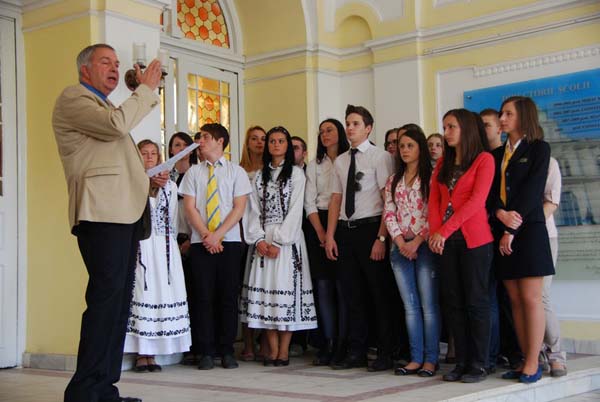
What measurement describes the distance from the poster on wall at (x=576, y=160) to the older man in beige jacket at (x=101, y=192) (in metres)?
3.61

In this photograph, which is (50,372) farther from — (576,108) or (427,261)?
(576,108)

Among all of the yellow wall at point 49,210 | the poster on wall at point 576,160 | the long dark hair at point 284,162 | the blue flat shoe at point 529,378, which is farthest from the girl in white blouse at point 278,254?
the poster on wall at point 576,160

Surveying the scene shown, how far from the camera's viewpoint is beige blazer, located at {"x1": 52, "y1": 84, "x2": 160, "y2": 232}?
2.88 metres

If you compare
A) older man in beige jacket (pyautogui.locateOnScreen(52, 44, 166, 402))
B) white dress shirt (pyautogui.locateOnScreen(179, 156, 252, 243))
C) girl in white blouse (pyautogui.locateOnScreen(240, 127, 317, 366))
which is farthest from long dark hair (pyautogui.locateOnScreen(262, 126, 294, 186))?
older man in beige jacket (pyautogui.locateOnScreen(52, 44, 166, 402))

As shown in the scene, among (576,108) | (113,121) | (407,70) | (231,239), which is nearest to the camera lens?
(113,121)

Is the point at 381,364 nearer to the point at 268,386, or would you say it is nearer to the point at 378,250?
the point at 378,250

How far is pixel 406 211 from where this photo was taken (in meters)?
4.15

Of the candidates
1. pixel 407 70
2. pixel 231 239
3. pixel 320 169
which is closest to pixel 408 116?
pixel 407 70

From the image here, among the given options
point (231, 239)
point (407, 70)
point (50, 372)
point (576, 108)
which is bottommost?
point (50, 372)

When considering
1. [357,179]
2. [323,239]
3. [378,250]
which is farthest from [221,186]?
[378,250]

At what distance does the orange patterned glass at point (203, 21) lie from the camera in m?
6.75

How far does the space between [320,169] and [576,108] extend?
211 centimetres

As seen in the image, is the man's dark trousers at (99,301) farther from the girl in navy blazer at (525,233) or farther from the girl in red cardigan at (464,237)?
the girl in navy blazer at (525,233)

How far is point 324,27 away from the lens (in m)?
6.98
